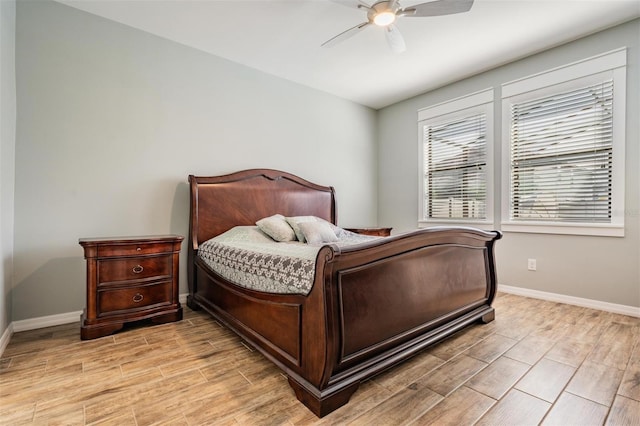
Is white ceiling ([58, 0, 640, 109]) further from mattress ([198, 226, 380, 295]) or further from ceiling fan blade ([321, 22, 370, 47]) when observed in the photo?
mattress ([198, 226, 380, 295])

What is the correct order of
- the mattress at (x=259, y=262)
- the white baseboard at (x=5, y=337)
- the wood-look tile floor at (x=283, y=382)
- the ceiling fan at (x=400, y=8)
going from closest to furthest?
1. the wood-look tile floor at (x=283, y=382)
2. the mattress at (x=259, y=262)
3. the white baseboard at (x=5, y=337)
4. the ceiling fan at (x=400, y=8)

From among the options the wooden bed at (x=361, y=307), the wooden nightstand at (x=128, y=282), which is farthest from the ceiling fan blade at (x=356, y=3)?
the wooden nightstand at (x=128, y=282)

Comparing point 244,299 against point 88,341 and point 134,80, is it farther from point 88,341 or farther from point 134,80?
point 134,80

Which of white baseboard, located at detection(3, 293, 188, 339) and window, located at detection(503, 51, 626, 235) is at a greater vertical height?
window, located at detection(503, 51, 626, 235)

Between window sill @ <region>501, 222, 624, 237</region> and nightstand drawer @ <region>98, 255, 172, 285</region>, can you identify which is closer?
nightstand drawer @ <region>98, 255, 172, 285</region>

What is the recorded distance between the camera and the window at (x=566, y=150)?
2.86 metres

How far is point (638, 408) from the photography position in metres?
1.42

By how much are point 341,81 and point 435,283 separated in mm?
3027

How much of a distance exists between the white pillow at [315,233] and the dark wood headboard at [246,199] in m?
0.73

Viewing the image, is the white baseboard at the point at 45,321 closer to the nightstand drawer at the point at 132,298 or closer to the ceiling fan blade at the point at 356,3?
the nightstand drawer at the point at 132,298

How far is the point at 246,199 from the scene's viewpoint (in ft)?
11.0

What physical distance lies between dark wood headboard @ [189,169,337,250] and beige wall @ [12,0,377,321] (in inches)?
8.3

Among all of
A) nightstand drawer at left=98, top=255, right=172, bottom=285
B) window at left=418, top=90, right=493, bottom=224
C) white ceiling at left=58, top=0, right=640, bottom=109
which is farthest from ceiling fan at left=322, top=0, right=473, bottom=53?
nightstand drawer at left=98, top=255, right=172, bottom=285

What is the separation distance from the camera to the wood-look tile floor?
136cm
